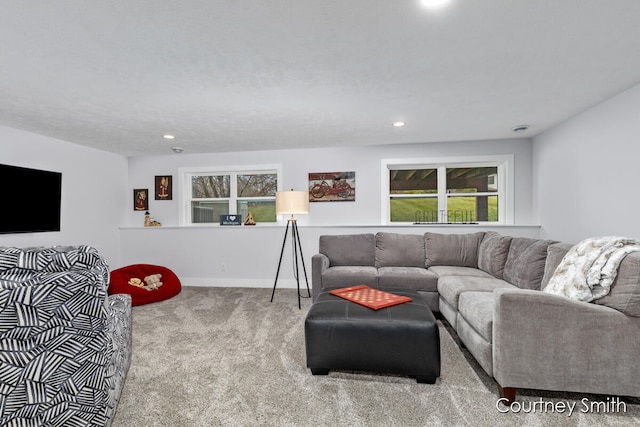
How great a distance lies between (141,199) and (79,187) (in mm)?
893

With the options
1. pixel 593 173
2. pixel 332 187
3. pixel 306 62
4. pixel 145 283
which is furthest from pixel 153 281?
pixel 593 173

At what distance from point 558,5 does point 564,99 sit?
159cm

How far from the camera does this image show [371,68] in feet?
6.77

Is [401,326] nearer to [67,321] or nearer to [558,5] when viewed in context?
[67,321]

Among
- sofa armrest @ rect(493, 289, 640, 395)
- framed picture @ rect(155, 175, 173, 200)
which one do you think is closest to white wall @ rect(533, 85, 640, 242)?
sofa armrest @ rect(493, 289, 640, 395)

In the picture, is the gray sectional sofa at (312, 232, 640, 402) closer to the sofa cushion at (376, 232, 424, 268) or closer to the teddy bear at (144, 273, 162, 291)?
the sofa cushion at (376, 232, 424, 268)

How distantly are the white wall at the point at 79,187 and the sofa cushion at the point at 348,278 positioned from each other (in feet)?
11.3

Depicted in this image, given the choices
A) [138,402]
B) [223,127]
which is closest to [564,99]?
[223,127]

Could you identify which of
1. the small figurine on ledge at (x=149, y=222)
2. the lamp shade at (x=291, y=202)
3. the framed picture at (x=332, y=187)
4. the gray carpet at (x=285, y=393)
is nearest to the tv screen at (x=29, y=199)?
the small figurine on ledge at (x=149, y=222)

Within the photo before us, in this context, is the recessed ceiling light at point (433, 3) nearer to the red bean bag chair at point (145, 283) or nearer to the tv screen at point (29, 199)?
the red bean bag chair at point (145, 283)

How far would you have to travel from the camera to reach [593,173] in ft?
9.35

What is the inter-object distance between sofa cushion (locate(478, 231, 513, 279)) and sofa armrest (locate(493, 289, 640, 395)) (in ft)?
4.80

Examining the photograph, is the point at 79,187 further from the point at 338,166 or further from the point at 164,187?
the point at 338,166

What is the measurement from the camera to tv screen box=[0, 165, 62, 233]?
10.6ft
